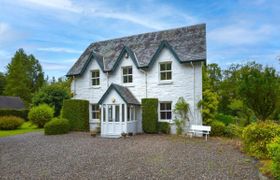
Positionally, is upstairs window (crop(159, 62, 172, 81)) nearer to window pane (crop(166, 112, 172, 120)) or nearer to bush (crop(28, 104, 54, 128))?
window pane (crop(166, 112, 172, 120))

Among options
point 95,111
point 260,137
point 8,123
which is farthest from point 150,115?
point 8,123

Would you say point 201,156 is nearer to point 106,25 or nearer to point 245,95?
point 245,95

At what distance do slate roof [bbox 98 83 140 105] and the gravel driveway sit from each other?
6.11 meters

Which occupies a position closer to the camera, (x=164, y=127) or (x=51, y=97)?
(x=164, y=127)

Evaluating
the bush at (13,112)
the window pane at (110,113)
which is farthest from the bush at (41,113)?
the bush at (13,112)

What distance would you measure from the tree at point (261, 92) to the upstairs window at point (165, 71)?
6.25 meters

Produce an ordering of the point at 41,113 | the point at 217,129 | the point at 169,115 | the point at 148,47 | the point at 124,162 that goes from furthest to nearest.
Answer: the point at 41,113
the point at 148,47
the point at 169,115
the point at 217,129
the point at 124,162

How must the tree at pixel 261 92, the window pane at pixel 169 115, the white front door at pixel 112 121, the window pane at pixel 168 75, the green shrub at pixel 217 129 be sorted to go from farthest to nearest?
the window pane at pixel 168 75, the window pane at pixel 169 115, the white front door at pixel 112 121, the green shrub at pixel 217 129, the tree at pixel 261 92

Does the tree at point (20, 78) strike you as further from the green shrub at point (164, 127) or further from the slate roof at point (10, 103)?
the green shrub at point (164, 127)

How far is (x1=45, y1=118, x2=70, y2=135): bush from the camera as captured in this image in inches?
828

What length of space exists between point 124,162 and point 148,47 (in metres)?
15.4

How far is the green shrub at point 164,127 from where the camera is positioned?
2103cm

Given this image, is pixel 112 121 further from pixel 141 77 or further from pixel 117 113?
pixel 141 77

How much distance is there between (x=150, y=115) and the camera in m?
21.1
